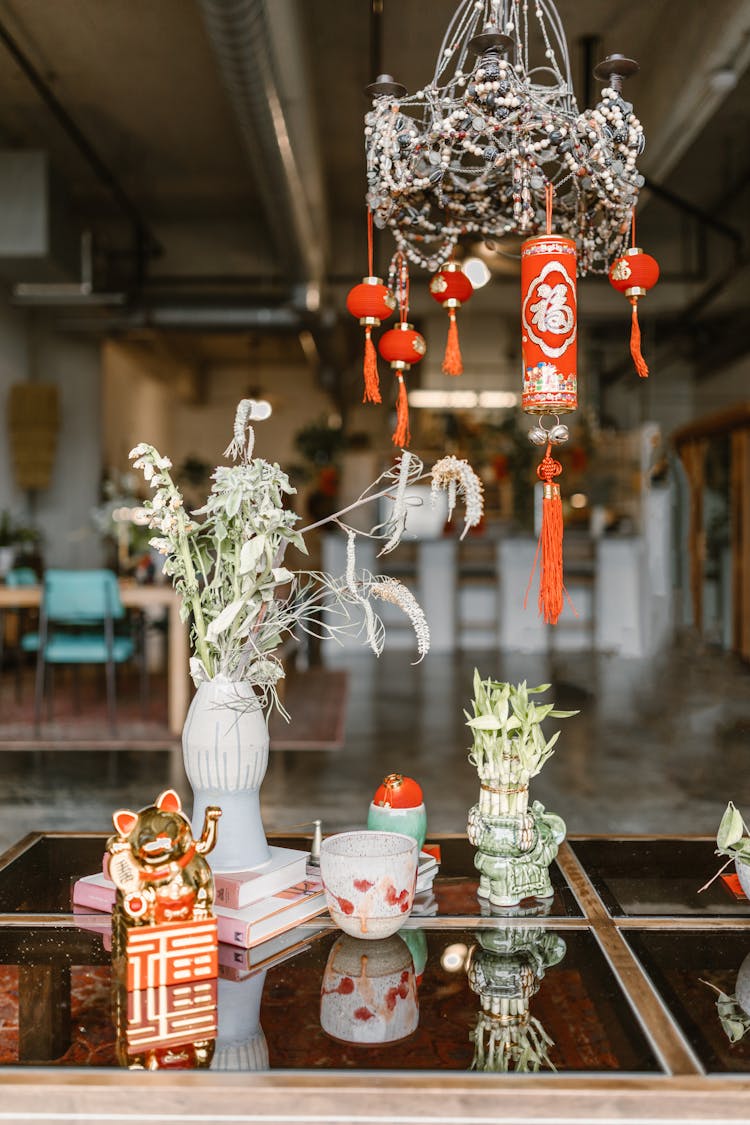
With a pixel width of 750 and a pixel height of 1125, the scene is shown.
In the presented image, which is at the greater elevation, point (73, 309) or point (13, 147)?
point (13, 147)

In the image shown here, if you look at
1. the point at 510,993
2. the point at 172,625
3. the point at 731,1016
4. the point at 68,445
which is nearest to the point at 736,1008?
the point at 731,1016

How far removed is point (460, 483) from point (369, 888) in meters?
0.63

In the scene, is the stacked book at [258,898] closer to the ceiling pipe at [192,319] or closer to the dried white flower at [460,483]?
the dried white flower at [460,483]

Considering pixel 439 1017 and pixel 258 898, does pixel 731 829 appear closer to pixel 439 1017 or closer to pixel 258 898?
pixel 439 1017

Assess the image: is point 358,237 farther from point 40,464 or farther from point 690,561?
point 690,561

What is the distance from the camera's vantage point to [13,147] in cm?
861

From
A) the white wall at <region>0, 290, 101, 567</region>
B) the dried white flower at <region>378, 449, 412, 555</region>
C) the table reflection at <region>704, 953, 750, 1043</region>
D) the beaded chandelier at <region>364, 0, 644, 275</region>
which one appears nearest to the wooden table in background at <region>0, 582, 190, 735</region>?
the beaded chandelier at <region>364, 0, 644, 275</region>

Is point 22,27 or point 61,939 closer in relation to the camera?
point 61,939

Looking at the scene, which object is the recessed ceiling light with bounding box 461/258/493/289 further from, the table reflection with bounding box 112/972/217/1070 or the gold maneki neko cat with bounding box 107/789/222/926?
the table reflection with bounding box 112/972/217/1070

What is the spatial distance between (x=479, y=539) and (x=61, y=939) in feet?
33.1

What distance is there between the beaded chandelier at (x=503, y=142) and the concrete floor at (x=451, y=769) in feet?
8.69

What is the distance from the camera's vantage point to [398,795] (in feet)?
5.51

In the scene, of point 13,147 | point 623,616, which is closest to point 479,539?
point 623,616

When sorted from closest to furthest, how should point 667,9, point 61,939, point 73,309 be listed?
1. point 61,939
2. point 667,9
3. point 73,309
